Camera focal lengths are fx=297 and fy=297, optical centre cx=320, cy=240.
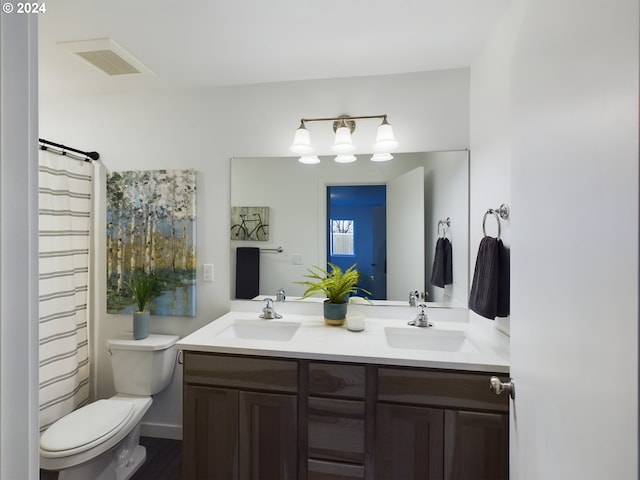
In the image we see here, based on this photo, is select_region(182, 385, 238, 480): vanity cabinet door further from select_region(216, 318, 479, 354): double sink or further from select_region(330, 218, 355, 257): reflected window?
select_region(330, 218, 355, 257): reflected window

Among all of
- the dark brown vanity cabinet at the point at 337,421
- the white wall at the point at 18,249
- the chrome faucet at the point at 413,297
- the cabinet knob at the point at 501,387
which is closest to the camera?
the white wall at the point at 18,249

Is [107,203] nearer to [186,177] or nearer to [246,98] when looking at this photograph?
[186,177]

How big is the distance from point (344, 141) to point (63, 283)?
190 centimetres

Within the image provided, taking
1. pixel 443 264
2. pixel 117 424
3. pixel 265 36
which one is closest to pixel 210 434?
pixel 117 424

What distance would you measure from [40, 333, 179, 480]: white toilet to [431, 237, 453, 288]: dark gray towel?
1.69 meters

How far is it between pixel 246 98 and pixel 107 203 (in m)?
1.18

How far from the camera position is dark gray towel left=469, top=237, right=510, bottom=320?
50.6 inches

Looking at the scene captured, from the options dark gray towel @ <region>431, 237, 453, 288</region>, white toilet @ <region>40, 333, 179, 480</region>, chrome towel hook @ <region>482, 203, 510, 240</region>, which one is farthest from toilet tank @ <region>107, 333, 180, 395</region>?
chrome towel hook @ <region>482, 203, 510, 240</region>

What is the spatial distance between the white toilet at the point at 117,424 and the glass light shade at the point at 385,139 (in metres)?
1.75

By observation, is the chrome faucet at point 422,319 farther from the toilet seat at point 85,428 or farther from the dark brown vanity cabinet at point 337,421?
the toilet seat at point 85,428

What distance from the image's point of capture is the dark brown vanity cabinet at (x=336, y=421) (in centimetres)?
120

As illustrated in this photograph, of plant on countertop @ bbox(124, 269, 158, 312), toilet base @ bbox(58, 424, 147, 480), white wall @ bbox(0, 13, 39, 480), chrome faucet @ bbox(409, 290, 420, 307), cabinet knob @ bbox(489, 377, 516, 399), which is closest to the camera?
white wall @ bbox(0, 13, 39, 480)

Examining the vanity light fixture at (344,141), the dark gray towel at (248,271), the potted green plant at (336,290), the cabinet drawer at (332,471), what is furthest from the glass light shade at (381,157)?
the cabinet drawer at (332,471)

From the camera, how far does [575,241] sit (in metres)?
0.59
